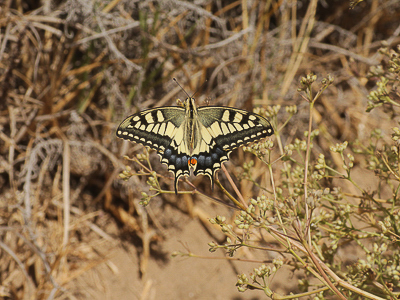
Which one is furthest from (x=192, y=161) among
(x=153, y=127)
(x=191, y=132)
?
(x=153, y=127)

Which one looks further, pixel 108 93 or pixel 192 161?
pixel 108 93

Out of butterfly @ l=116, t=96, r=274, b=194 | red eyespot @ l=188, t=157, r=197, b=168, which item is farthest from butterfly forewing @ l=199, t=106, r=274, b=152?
red eyespot @ l=188, t=157, r=197, b=168

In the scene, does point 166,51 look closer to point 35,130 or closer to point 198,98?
point 198,98

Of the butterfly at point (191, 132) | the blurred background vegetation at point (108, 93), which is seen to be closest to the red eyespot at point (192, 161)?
the butterfly at point (191, 132)

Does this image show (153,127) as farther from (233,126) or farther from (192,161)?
(233,126)

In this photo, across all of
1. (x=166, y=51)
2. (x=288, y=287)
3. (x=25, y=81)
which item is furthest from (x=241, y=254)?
(x=25, y=81)

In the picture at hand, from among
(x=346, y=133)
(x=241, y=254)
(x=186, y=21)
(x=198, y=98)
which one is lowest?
(x=241, y=254)
